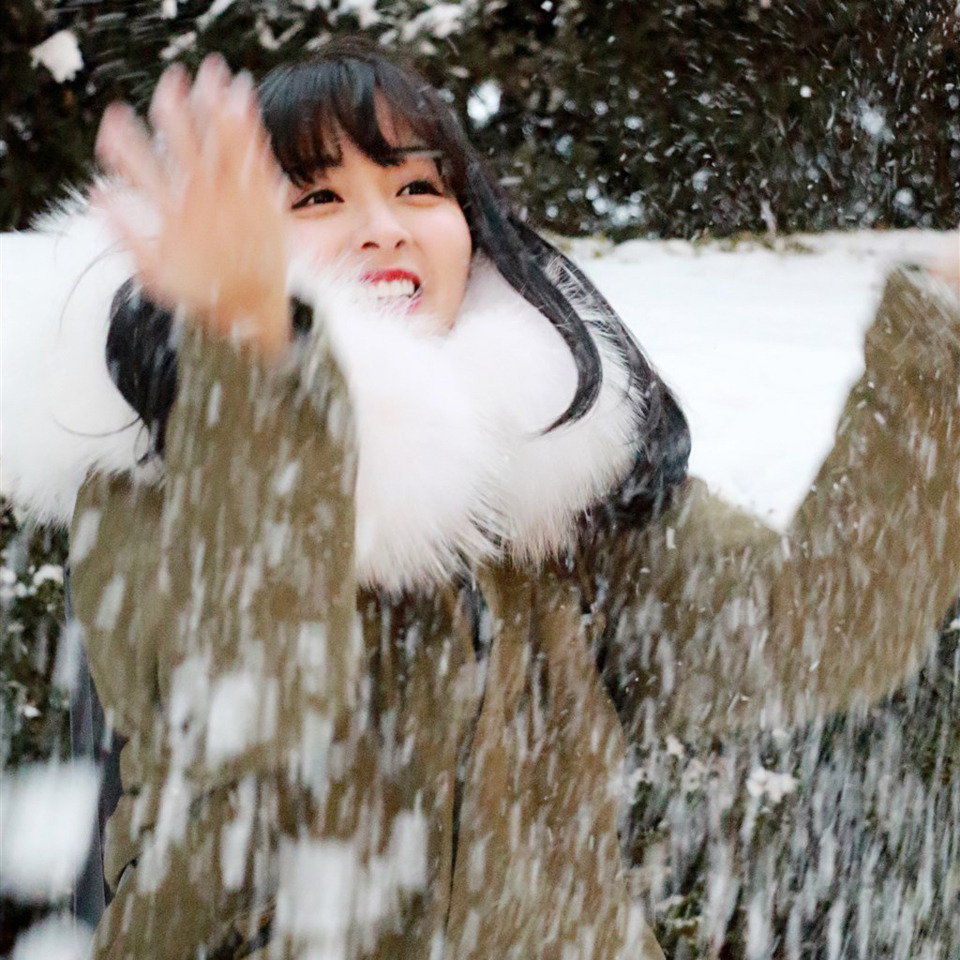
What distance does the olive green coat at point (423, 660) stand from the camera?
1092 mm

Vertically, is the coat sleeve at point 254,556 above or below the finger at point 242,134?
below

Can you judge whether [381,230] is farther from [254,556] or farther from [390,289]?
[254,556]

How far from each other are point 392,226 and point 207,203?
38cm

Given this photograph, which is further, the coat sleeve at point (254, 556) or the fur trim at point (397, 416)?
the fur trim at point (397, 416)

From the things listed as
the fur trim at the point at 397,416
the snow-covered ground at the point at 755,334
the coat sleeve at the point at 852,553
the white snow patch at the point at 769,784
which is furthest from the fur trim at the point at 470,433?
the white snow patch at the point at 769,784

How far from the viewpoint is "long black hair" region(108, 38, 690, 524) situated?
123 centimetres

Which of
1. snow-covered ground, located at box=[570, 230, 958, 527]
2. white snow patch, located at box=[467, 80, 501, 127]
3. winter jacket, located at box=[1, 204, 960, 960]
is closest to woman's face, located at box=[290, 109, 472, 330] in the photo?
winter jacket, located at box=[1, 204, 960, 960]

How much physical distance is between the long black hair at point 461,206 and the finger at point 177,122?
0.24 m

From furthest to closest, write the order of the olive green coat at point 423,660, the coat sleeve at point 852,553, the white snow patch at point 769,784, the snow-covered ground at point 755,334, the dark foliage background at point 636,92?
the dark foliage background at point 636,92
the white snow patch at point 769,784
the snow-covered ground at point 755,334
the coat sleeve at point 852,553
the olive green coat at point 423,660

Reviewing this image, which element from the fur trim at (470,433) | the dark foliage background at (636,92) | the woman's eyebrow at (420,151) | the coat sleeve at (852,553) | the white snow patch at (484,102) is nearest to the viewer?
the fur trim at (470,433)

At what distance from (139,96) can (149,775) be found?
6.95ft

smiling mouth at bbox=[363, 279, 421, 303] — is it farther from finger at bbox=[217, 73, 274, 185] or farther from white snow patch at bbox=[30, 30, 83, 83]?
white snow patch at bbox=[30, 30, 83, 83]

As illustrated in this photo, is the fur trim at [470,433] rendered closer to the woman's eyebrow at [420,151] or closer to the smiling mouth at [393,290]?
the smiling mouth at [393,290]

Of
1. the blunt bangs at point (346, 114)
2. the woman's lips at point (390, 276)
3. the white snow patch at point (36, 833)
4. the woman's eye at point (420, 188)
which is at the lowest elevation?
the white snow patch at point (36, 833)
